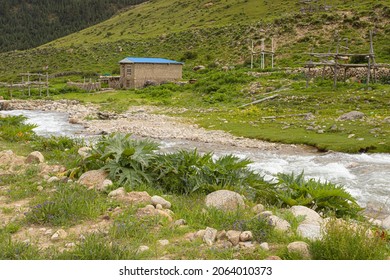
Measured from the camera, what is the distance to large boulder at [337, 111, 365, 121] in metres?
22.5

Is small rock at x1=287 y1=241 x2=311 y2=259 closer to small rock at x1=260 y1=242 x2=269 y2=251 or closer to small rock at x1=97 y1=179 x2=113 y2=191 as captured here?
small rock at x1=260 y1=242 x2=269 y2=251

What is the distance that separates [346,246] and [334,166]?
10801mm

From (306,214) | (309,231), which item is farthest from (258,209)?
(309,231)

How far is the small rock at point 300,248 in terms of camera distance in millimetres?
4980

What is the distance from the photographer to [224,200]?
734 cm

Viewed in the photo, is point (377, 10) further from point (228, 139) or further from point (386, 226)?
point (386, 226)

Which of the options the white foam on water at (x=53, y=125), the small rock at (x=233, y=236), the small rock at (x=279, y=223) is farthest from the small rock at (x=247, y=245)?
the white foam on water at (x=53, y=125)

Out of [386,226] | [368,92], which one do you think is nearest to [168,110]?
[368,92]

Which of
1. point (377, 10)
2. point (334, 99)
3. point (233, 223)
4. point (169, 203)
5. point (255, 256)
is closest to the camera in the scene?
point (255, 256)

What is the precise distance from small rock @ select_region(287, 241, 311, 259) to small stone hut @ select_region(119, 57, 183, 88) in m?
43.6

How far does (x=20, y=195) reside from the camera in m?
7.74

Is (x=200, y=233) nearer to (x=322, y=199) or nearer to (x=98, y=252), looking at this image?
(x=98, y=252)

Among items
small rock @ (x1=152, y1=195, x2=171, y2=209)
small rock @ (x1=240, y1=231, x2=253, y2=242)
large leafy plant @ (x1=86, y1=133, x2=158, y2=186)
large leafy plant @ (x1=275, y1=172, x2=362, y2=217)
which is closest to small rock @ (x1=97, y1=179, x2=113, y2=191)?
large leafy plant @ (x1=86, y1=133, x2=158, y2=186)
